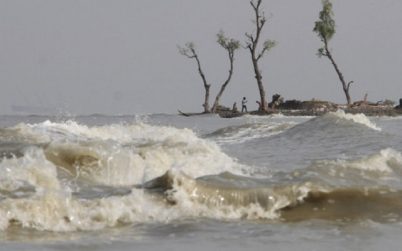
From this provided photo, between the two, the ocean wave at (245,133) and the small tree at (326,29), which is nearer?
the ocean wave at (245,133)

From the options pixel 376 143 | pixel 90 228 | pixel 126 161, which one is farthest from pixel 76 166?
pixel 376 143

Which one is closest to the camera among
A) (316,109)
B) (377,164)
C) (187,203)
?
(187,203)

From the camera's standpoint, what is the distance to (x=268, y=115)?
3469 cm

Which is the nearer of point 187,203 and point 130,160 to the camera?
point 187,203

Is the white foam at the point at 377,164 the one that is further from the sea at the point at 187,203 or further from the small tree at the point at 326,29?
the small tree at the point at 326,29

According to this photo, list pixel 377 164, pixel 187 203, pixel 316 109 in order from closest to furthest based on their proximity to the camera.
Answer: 1. pixel 187 203
2. pixel 377 164
3. pixel 316 109

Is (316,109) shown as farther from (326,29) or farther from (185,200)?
(185,200)

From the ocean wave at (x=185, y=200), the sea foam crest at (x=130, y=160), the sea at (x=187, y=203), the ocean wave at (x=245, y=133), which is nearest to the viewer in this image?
the sea at (x=187, y=203)

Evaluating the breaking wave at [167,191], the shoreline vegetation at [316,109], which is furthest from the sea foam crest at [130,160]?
the shoreline vegetation at [316,109]

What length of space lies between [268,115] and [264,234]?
3025 cm

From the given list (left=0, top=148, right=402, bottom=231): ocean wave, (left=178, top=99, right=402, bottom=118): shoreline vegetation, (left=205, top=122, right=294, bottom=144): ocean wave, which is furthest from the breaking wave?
(left=178, top=99, right=402, bottom=118): shoreline vegetation

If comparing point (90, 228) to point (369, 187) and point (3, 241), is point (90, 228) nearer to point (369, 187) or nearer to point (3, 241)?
point (3, 241)

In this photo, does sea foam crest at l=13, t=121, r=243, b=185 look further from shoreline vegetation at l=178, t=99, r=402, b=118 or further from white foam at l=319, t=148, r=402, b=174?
shoreline vegetation at l=178, t=99, r=402, b=118

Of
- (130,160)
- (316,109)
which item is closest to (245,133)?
(130,160)
